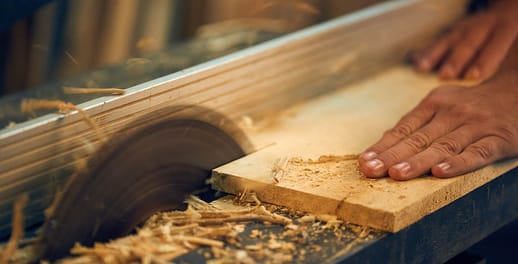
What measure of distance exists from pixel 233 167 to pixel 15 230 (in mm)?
541

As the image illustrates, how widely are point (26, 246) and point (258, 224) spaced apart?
Answer: 0.49 meters

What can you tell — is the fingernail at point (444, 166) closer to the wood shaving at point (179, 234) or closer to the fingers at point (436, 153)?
the fingers at point (436, 153)

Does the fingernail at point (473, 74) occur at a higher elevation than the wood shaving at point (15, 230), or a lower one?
higher

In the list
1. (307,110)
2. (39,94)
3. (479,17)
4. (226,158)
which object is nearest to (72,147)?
(226,158)

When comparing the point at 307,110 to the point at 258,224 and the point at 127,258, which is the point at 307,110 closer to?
the point at 258,224

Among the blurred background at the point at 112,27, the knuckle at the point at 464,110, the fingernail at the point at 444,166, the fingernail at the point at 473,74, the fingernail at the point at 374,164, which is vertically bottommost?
the fingernail at the point at 444,166

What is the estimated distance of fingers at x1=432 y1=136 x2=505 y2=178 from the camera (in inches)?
74.0

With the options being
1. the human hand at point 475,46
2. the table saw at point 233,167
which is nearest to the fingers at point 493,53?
the human hand at point 475,46

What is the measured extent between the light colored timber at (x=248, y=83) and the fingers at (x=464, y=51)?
0.63ft

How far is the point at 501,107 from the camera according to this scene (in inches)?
83.0

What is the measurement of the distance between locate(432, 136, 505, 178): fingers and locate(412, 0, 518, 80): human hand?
724mm

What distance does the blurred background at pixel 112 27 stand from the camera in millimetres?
3682

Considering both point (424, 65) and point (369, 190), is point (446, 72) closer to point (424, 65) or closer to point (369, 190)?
point (424, 65)

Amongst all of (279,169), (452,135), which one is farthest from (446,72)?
(279,169)
